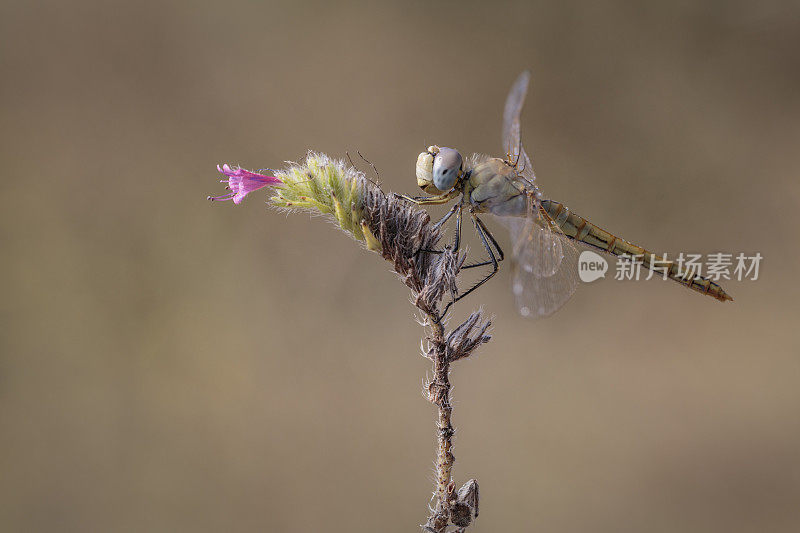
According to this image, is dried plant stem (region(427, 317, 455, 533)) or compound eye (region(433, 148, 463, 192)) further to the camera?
compound eye (region(433, 148, 463, 192))

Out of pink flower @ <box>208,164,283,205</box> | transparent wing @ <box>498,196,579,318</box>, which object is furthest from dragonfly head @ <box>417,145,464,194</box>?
pink flower @ <box>208,164,283,205</box>

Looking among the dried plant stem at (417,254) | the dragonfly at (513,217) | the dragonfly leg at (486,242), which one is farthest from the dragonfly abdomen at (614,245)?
the dried plant stem at (417,254)

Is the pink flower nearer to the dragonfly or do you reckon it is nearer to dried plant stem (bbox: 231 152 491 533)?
dried plant stem (bbox: 231 152 491 533)

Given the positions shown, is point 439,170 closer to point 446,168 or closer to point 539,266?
point 446,168

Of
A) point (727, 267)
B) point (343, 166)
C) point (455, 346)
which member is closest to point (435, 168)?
point (343, 166)

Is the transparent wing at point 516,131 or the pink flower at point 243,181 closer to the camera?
the pink flower at point 243,181

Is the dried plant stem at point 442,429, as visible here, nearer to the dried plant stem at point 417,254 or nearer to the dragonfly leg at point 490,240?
the dried plant stem at point 417,254

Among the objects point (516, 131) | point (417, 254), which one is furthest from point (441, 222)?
point (516, 131)
